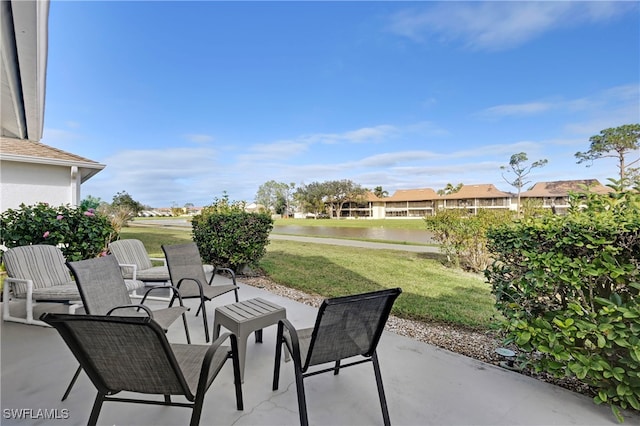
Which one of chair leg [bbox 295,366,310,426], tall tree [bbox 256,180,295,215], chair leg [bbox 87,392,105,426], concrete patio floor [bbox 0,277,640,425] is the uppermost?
tall tree [bbox 256,180,295,215]

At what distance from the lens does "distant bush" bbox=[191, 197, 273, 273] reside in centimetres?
647

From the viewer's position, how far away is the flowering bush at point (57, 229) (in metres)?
5.45

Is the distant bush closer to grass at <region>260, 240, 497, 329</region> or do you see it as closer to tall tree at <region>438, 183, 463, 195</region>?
grass at <region>260, 240, 497, 329</region>

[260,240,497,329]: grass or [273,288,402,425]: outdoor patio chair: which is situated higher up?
[273,288,402,425]: outdoor patio chair

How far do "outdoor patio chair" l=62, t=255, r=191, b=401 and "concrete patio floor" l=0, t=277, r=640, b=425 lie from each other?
22.5 inches

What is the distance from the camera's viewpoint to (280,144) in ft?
108

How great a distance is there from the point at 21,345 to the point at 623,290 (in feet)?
17.7

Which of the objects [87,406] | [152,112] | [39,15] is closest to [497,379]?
[87,406]

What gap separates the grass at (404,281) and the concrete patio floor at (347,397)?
66 cm

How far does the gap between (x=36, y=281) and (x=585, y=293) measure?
5785mm

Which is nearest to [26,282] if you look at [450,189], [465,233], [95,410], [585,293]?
[95,410]

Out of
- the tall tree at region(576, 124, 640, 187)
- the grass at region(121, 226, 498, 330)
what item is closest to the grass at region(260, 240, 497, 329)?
the grass at region(121, 226, 498, 330)

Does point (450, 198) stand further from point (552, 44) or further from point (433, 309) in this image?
point (433, 309)

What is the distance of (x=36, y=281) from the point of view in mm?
3914
